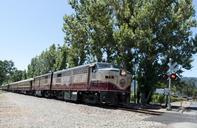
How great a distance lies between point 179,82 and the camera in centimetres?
4391

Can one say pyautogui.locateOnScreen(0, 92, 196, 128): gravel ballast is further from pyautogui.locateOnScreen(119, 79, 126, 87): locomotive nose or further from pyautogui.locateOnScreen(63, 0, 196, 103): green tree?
pyautogui.locateOnScreen(63, 0, 196, 103): green tree

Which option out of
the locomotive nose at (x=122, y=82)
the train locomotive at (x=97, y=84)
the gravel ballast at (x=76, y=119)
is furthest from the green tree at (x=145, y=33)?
the gravel ballast at (x=76, y=119)

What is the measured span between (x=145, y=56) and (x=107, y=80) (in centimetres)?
1188

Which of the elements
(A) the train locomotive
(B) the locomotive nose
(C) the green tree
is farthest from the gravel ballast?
(C) the green tree

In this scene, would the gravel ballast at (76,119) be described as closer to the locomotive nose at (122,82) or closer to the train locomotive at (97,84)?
the train locomotive at (97,84)

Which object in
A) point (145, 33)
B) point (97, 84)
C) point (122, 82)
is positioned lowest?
point (97, 84)

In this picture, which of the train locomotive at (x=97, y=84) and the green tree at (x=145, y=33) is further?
the green tree at (x=145, y=33)

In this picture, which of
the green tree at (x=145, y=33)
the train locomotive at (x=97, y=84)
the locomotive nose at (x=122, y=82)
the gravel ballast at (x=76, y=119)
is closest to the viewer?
the gravel ballast at (x=76, y=119)

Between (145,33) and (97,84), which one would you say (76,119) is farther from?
(145,33)

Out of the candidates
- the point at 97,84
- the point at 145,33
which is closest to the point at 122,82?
the point at 97,84

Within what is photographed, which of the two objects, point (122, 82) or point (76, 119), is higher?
point (122, 82)

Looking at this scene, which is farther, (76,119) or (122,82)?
(122,82)

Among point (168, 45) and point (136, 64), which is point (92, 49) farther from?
point (168, 45)

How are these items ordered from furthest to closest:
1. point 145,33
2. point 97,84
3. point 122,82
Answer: point 145,33 → point 97,84 → point 122,82
